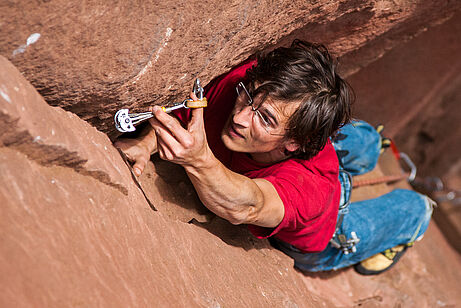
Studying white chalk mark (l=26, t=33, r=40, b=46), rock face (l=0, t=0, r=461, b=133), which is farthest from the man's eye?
white chalk mark (l=26, t=33, r=40, b=46)

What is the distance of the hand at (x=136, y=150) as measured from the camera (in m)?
1.55

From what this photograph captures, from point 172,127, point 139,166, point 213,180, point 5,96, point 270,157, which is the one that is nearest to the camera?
point 5,96

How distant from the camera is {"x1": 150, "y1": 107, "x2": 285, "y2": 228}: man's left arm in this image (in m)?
1.28

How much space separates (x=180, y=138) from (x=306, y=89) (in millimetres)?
521

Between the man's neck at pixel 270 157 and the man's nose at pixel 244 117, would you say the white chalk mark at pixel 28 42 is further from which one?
the man's neck at pixel 270 157

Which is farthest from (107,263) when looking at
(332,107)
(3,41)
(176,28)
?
(332,107)

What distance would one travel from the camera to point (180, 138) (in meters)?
1.26

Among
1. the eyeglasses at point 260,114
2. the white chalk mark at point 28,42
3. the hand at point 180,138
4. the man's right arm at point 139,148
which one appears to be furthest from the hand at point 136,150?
the white chalk mark at point 28,42

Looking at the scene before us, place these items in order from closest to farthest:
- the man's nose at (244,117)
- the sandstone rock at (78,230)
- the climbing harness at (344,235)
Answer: the sandstone rock at (78,230)
the man's nose at (244,117)
the climbing harness at (344,235)

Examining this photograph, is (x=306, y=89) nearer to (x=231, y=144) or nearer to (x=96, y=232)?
(x=231, y=144)

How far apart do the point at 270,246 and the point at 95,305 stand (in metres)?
1.16

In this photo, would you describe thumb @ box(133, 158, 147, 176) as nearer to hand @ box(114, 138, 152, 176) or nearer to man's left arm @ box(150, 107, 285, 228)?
hand @ box(114, 138, 152, 176)

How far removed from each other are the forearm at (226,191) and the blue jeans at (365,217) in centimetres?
69

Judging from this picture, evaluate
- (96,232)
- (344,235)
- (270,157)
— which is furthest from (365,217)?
(96,232)
